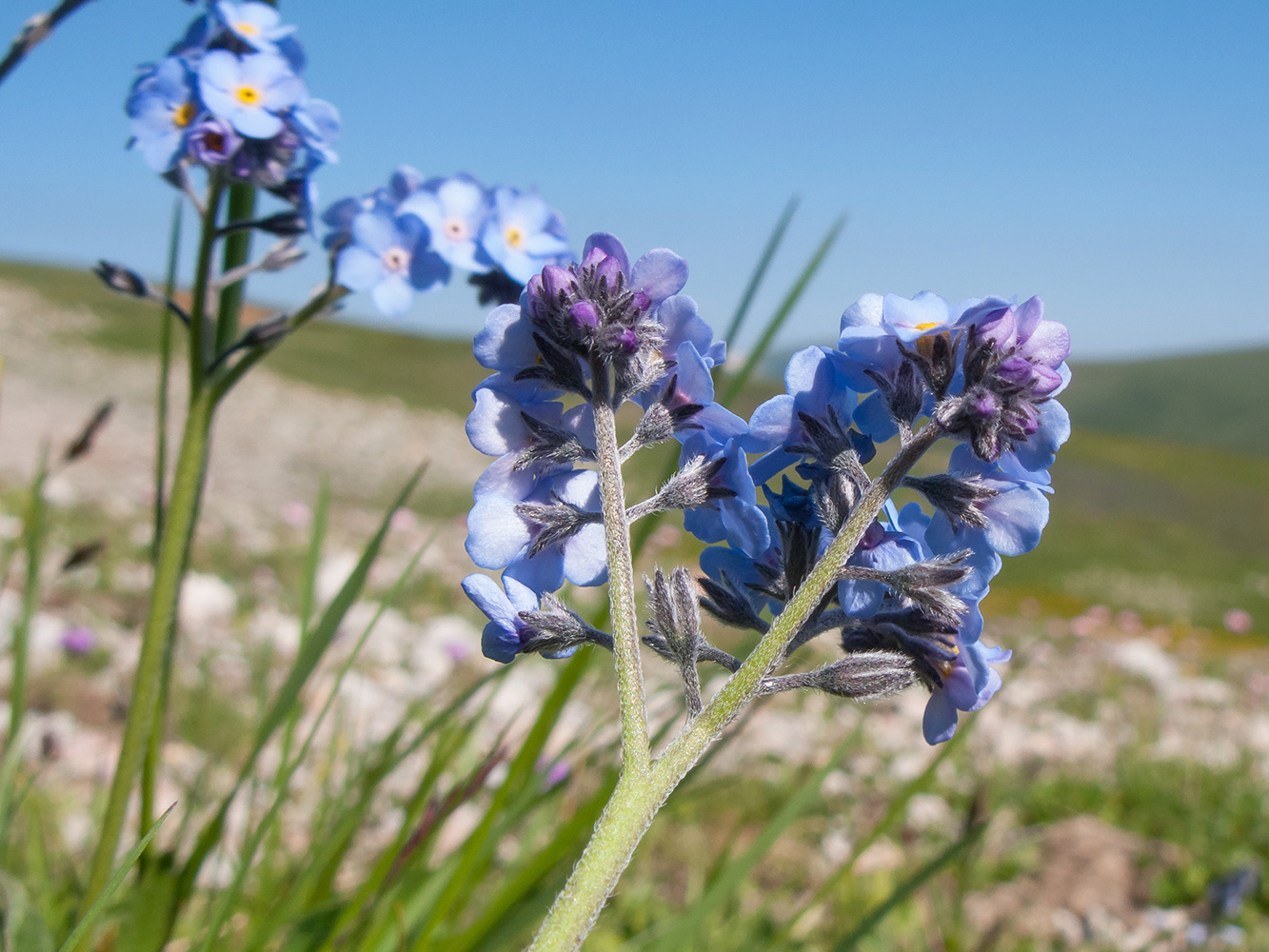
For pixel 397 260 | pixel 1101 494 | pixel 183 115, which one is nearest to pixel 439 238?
pixel 397 260

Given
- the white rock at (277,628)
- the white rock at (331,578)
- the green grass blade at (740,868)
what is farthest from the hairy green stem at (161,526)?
the white rock at (331,578)

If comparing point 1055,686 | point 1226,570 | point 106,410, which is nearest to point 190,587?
point 106,410

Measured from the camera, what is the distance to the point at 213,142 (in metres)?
1.99

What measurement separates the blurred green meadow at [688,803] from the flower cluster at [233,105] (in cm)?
85

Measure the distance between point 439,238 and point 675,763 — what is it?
5.22ft

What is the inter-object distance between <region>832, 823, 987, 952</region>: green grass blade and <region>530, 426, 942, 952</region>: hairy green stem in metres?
0.91

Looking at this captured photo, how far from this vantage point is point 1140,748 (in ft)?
19.2

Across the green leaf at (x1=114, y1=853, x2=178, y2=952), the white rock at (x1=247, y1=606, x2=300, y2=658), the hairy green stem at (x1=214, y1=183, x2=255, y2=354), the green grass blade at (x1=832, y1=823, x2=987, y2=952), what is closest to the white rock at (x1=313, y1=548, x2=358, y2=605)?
the white rock at (x1=247, y1=606, x2=300, y2=658)

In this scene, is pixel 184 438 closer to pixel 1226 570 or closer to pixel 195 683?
pixel 195 683

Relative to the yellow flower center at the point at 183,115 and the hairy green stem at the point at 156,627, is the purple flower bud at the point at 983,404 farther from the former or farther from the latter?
the yellow flower center at the point at 183,115

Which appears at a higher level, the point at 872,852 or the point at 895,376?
the point at 895,376

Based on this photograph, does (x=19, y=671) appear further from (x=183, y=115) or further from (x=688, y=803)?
(x=688, y=803)

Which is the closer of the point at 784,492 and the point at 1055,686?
the point at 784,492

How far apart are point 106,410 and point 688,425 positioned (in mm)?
1793
